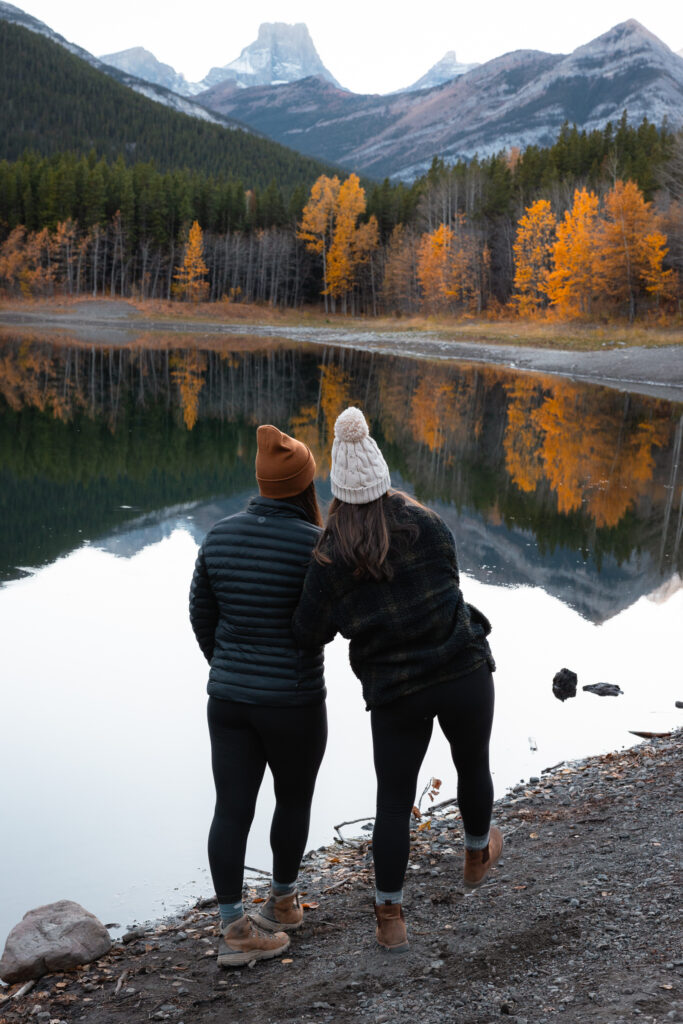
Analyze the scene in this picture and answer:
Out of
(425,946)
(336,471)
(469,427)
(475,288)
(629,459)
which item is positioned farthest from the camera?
(475,288)

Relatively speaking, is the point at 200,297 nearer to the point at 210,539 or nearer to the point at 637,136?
the point at 637,136

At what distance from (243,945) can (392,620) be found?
152 centimetres

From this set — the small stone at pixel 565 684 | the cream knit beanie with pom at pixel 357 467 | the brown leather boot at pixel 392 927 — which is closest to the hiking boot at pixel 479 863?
the brown leather boot at pixel 392 927

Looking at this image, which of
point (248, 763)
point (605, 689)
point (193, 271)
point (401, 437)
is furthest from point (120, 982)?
point (193, 271)

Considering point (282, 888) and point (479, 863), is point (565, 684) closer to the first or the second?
point (479, 863)

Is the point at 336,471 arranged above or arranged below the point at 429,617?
above

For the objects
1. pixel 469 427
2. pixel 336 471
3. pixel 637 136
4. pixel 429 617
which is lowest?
pixel 469 427

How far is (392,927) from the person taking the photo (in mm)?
3725

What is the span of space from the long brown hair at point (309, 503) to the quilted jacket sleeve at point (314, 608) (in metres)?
0.33

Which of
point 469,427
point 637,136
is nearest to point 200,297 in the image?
point 637,136

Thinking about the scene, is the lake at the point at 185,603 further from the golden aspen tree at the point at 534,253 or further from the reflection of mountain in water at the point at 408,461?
the golden aspen tree at the point at 534,253

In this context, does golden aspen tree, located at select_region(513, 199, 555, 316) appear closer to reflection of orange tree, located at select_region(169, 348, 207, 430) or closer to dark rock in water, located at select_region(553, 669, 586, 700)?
reflection of orange tree, located at select_region(169, 348, 207, 430)

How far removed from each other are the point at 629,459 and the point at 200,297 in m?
70.1

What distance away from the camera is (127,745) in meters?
6.52
